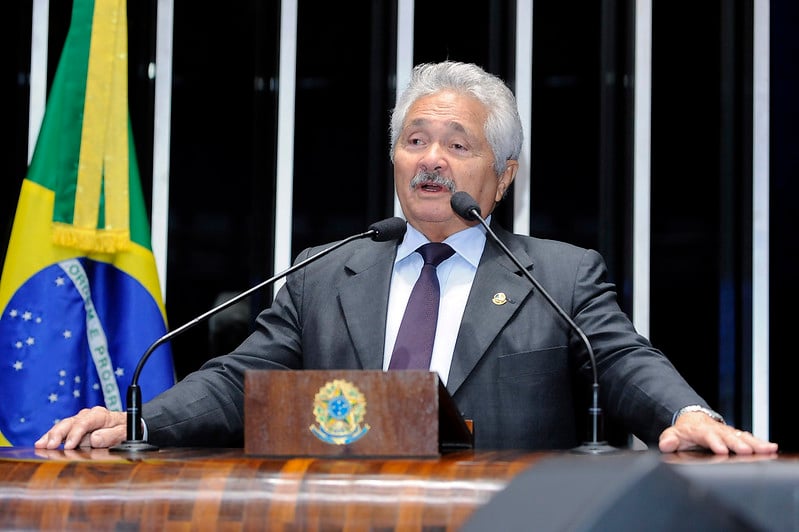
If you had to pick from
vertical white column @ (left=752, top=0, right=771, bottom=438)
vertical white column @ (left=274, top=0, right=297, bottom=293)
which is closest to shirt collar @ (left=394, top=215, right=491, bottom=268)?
vertical white column @ (left=274, top=0, right=297, bottom=293)

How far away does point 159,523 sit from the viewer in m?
1.28

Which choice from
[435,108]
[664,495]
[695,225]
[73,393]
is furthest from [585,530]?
[695,225]

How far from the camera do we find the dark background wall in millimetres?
3814

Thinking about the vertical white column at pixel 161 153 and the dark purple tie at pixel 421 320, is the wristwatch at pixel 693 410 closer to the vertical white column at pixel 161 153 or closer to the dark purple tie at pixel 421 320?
the dark purple tie at pixel 421 320

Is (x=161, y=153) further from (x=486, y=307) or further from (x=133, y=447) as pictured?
(x=133, y=447)

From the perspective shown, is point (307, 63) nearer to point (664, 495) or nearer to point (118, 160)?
point (118, 160)

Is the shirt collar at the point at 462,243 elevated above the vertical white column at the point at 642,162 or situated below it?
below

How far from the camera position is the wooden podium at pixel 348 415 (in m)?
1.47

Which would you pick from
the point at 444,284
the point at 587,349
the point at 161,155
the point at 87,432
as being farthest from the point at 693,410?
the point at 161,155

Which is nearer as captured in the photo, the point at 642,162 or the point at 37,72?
the point at 642,162

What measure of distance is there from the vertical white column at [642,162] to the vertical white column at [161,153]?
66.0 inches

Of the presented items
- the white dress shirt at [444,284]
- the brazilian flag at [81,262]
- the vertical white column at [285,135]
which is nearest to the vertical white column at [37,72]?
the brazilian flag at [81,262]

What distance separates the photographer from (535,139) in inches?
156

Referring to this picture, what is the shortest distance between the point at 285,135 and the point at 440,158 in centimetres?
160
